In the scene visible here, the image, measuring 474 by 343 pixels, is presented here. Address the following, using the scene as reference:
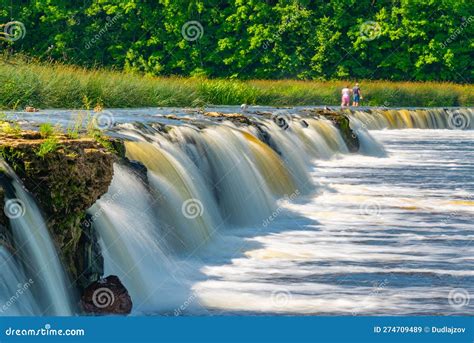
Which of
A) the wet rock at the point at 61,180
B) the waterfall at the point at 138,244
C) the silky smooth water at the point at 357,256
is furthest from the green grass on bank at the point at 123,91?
the wet rock at the point at 61,180

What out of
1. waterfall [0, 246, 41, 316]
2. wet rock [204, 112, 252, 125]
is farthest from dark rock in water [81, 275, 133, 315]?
wet rock [204, 112, 252, 125]

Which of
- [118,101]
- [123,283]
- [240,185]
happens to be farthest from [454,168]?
[123,283]

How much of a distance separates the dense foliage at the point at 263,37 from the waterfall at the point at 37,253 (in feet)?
175

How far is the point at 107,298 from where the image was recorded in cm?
912

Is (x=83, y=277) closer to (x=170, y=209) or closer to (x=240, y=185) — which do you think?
(x=170, y=209)

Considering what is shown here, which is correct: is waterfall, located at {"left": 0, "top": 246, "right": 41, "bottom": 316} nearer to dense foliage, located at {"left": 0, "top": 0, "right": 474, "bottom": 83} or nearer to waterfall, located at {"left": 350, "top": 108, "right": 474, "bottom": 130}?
waterfall, located at {"left": 350, "top": 108, "right": 474, "bottom": 130}

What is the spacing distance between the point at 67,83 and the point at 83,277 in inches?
703

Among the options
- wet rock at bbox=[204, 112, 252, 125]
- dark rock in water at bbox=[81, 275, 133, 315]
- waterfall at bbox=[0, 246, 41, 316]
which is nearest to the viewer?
waterfall at bbox=[0, 246, 41, 316]

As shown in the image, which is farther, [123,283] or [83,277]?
[123,283]

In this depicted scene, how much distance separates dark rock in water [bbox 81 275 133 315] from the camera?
355 inches

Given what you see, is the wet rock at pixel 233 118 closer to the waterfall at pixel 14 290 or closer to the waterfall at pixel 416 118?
the waterfall at pixel 14 290

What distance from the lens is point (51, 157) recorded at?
9070 mm

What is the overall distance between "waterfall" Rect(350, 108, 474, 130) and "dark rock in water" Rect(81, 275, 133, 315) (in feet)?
96.5

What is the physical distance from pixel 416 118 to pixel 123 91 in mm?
18973
